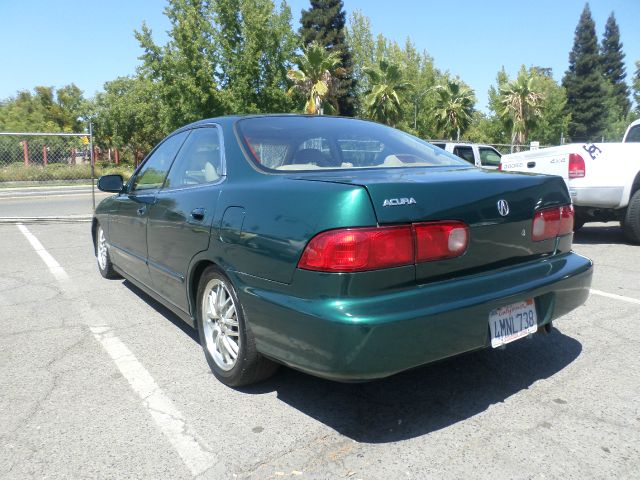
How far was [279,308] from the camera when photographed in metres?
2.40

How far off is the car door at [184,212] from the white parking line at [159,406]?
0.48 metres

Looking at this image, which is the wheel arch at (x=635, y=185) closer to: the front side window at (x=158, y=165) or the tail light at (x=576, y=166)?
the tail light at (x=576, y=166)

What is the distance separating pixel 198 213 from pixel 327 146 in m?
0.90

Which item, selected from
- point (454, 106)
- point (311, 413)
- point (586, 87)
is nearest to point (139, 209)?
point (311, 413)

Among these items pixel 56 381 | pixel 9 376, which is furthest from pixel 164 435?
pixel 9 376

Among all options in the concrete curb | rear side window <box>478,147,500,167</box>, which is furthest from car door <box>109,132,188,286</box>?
rear side window <box>478,147,500,167</box>

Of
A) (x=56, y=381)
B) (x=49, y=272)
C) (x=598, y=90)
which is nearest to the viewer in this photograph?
(x=56, y=381)

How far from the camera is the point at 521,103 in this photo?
39.5 meters

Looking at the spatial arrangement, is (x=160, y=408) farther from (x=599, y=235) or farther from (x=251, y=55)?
(x=251, y=55)

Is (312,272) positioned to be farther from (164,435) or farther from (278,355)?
(164,435)

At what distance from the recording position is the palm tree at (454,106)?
36.8 meters

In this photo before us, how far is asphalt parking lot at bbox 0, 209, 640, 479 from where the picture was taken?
2.29 metres

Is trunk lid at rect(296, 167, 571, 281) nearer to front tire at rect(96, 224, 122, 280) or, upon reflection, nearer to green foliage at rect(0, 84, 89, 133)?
front tire at rect(96, 224, 122, 280)

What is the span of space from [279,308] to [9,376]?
2.03m
